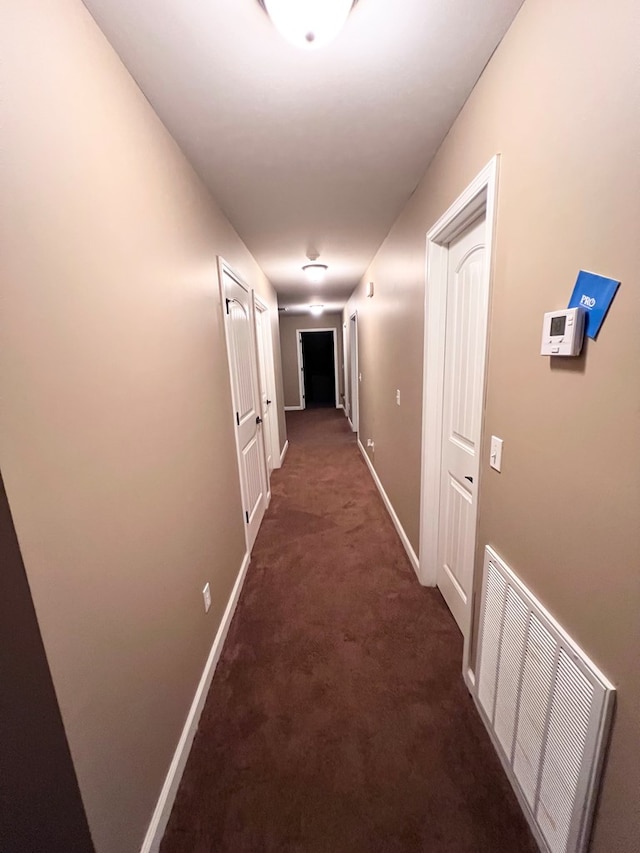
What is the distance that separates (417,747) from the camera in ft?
4.09

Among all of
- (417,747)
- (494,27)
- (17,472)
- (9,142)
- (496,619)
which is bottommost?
(417,747)

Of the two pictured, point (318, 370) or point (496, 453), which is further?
point (318, 370)

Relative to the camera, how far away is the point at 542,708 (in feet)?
2.95

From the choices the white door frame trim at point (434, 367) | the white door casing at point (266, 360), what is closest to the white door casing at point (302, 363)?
the white door casing at point (266, 360)

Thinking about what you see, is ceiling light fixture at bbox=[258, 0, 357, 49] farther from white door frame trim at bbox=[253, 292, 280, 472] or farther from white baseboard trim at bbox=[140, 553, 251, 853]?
white door frame trim at bbox=[253, 292, 280, 472]

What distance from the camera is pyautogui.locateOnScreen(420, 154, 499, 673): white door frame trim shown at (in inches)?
55.6

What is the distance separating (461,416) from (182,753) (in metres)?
1.79

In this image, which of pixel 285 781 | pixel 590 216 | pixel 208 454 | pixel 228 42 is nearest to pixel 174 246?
pixel 228 42

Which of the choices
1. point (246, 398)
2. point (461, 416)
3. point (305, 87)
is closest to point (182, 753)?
point (461, 416)

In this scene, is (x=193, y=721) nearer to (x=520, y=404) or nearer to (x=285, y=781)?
(x=285, y=781)

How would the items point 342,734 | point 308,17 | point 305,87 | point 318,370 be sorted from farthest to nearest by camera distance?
point 318,370, point 342,734, point 305,87, point 308,17

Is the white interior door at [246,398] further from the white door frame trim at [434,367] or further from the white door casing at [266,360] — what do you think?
the white door frame trim at [434,367]

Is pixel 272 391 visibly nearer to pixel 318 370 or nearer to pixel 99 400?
pixel 99 400

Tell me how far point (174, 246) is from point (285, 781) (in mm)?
2077
